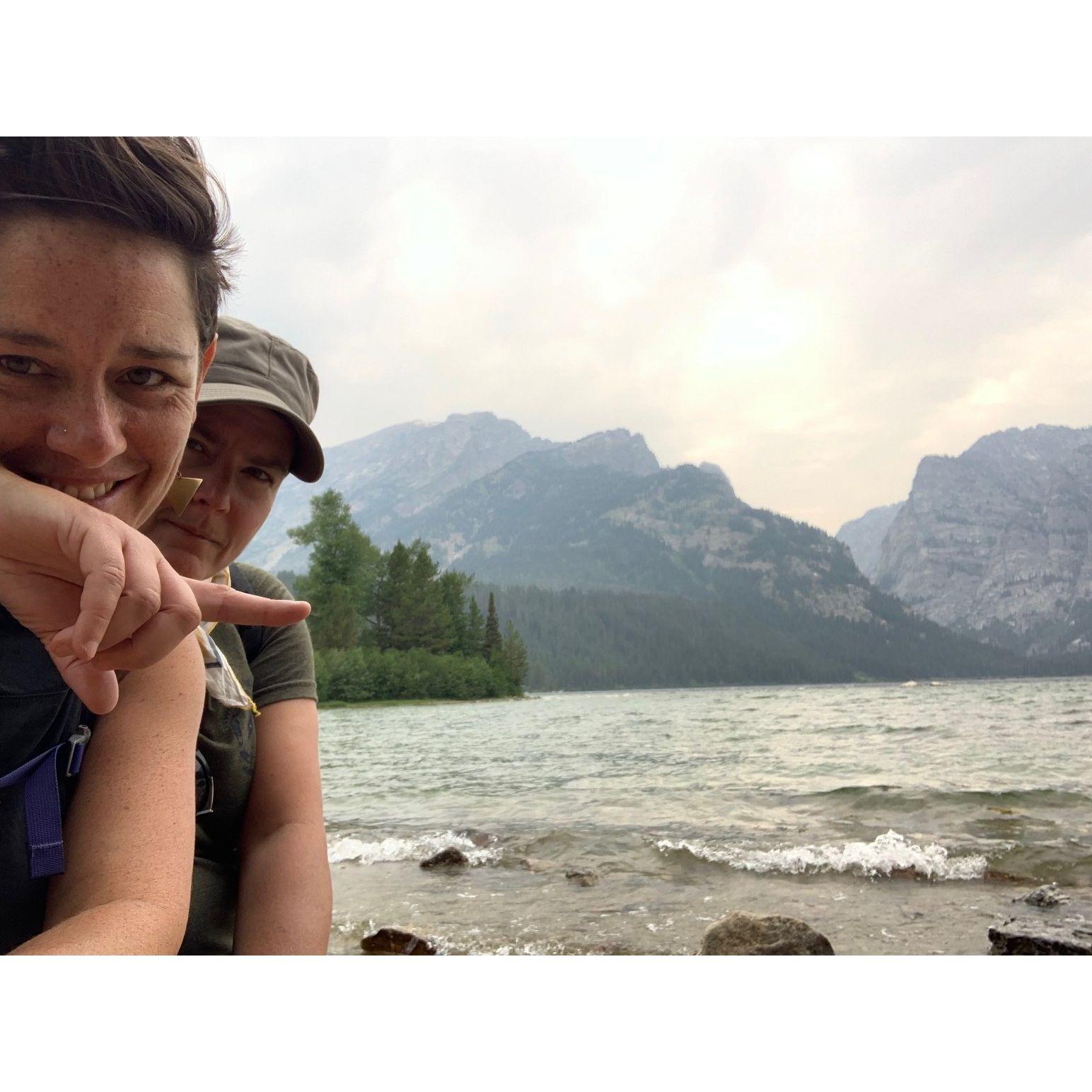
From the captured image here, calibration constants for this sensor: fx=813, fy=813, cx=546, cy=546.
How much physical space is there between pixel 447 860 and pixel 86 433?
542 cm

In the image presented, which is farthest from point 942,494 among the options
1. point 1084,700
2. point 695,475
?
point 1084,700

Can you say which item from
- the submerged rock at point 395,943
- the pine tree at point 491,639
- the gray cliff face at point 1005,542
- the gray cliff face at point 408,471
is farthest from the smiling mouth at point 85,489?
the gray cliff face at point 408,471

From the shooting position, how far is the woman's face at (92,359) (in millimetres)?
760

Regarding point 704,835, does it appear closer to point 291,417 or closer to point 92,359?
point 291,417

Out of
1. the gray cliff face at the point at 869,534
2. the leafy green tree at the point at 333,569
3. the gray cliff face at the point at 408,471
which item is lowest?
the leafy green tree at the point at 333,569

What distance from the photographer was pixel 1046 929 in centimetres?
361

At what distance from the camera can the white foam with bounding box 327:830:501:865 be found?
19.5 feet

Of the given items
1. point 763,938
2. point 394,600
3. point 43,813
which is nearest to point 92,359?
point 43,813

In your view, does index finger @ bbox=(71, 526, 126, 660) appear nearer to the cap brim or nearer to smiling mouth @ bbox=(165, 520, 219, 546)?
the cap brim

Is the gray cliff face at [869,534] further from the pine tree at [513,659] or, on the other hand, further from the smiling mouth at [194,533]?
the smiling mouth at [194,533]

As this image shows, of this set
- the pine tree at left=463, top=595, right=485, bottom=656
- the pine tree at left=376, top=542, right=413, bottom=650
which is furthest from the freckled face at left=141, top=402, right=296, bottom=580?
the pine tree at left=463, top=595, right=485, bottom=656

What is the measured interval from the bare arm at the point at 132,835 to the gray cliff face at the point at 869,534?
156542mm

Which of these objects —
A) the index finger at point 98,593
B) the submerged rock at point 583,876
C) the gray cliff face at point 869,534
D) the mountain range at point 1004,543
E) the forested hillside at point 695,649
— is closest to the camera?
the index finger at point 98,593
